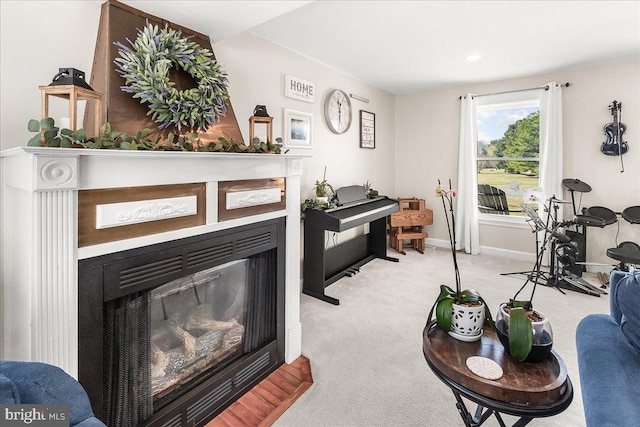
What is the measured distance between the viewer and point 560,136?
3.98 metres

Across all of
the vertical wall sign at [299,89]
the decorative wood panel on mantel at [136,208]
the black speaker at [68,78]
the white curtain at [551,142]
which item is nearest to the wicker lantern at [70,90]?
the black speaker at [68,78]

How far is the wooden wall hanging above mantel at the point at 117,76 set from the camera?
1559mm

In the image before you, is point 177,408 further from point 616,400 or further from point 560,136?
point 560,136

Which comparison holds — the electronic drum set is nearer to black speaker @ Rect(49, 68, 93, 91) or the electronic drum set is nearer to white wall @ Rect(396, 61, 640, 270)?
white wall @ Rect(396, 61, 640, 270)

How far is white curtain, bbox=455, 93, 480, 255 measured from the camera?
4617 millimetres

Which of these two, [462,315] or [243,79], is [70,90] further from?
[462,315]

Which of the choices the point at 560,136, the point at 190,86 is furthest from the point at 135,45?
the point at 560,136

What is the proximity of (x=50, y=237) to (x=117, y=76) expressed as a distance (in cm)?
91

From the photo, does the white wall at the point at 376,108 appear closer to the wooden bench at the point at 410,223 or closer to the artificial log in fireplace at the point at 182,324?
the wooden bench at the point at 410,223

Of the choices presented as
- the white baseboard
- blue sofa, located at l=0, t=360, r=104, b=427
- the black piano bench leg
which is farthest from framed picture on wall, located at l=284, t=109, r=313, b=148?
the white baseboard

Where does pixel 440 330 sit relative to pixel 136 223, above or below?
below

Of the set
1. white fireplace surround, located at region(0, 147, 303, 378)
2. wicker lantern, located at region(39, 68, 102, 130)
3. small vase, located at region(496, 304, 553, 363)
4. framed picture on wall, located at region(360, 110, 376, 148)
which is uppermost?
framed picture on wall, located at region(360, 110, 376, 148)

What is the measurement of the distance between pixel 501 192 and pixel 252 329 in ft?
13.8

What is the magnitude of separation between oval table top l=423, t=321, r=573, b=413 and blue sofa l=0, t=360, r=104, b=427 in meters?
1.15
